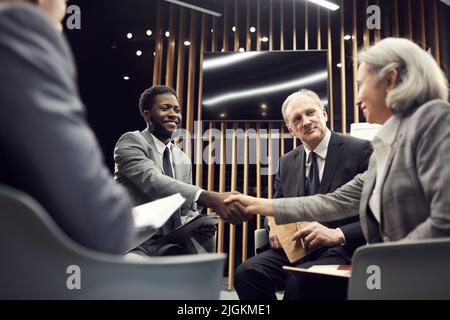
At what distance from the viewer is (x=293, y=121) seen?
2.92 meters

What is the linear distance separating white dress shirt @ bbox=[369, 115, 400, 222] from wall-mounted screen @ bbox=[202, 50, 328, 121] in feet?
12.3

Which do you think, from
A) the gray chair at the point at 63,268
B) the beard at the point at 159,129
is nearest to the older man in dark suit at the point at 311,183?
the beard at the point at 159,129

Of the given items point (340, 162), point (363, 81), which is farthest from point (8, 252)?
point (340, 162)

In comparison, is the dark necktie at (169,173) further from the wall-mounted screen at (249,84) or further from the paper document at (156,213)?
the wall-mounted screen at (249,84)

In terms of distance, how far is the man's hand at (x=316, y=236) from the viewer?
225 centimetres

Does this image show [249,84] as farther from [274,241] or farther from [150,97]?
[274,241]

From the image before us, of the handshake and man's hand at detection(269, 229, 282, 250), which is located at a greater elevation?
Result: the handshake

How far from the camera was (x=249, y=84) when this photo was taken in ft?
18.1

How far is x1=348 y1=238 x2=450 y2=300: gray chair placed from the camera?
1.07 m

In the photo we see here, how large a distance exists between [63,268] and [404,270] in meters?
0.83

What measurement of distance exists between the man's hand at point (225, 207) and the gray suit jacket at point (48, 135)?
1.67 meters

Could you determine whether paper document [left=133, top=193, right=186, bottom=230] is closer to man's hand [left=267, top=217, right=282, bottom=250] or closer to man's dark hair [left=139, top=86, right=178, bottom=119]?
man's hand [left=267, top=217, right=282, bottom=250]

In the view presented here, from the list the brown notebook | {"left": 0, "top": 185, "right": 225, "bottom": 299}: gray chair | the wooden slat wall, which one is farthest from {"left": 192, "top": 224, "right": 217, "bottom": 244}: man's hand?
the wooden slat wall

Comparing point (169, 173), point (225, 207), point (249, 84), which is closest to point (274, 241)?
point (225, 207)
